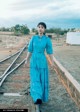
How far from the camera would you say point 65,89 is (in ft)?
39.2

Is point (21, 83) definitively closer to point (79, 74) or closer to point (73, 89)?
point (73, 89)

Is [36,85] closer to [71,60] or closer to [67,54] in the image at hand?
[71,60]

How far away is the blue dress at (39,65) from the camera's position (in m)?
9.27

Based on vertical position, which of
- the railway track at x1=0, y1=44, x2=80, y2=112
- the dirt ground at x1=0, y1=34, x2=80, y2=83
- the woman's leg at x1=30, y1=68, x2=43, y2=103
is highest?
the woman's leg at x1=30, y1=68, x2=43, y2=103

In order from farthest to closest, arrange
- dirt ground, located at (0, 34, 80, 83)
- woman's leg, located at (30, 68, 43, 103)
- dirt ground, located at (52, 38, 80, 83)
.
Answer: dirt ground, located at (0, 34, 80, 83), dirt ground, located at (52, 38, 80, 83), woman's leg, located at (30, 68, 43, 103)

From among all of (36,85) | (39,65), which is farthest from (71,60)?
(36,85)

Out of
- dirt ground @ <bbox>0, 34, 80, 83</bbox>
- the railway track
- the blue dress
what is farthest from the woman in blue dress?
dirt ground @ <bbox>0, 34, 80, 83</bbox>

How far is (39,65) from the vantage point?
30.9ft

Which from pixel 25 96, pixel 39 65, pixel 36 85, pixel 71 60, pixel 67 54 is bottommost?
pixel 67 54

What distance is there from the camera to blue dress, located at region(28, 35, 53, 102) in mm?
9266

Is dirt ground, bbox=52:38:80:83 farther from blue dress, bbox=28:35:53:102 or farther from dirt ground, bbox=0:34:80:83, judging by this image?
blue dress, bbox=28:35:53:102

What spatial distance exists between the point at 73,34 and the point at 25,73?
99.5 feet

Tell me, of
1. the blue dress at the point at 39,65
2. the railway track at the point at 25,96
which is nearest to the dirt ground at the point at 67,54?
the railway track at the point at 25,96

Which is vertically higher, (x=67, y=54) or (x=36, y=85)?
(x=36, y=85)
